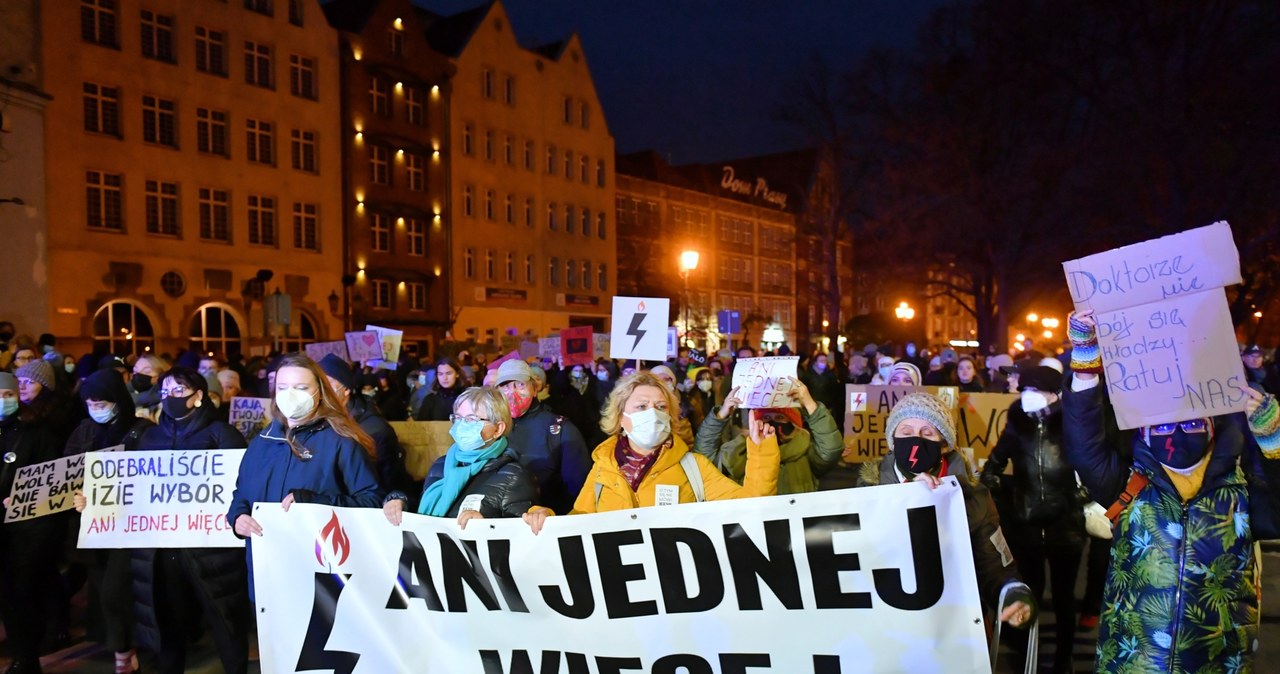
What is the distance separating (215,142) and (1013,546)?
31369 millimetres

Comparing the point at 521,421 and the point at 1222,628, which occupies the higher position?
the point at 521,421

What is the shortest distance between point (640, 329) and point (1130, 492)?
5.83m

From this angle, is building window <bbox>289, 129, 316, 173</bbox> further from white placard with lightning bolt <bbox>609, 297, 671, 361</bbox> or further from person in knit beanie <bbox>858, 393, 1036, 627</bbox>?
person in knit beanie <bbox>858, 393, 1036, 627</bbox>

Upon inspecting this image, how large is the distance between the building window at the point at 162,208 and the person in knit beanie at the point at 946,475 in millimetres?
30482

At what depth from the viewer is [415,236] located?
4041cm

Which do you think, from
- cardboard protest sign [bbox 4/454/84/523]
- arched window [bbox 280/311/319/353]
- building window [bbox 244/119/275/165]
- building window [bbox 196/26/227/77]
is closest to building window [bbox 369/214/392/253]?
arched window [bbox 280/311/319/353]

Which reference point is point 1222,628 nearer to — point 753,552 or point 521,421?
point 753,552

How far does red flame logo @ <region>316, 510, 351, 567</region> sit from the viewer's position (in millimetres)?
4406

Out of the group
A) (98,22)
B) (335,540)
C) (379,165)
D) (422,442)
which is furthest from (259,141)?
(335,540)

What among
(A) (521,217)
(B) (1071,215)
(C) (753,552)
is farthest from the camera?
(A) (521,217)

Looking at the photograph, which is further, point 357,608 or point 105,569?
point 105,569

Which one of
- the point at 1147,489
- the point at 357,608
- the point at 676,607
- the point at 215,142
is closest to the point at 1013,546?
the point at 1147,489

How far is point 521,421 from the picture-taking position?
21.1 ft

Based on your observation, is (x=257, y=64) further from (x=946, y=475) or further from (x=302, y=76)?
(x=946, y=475)
